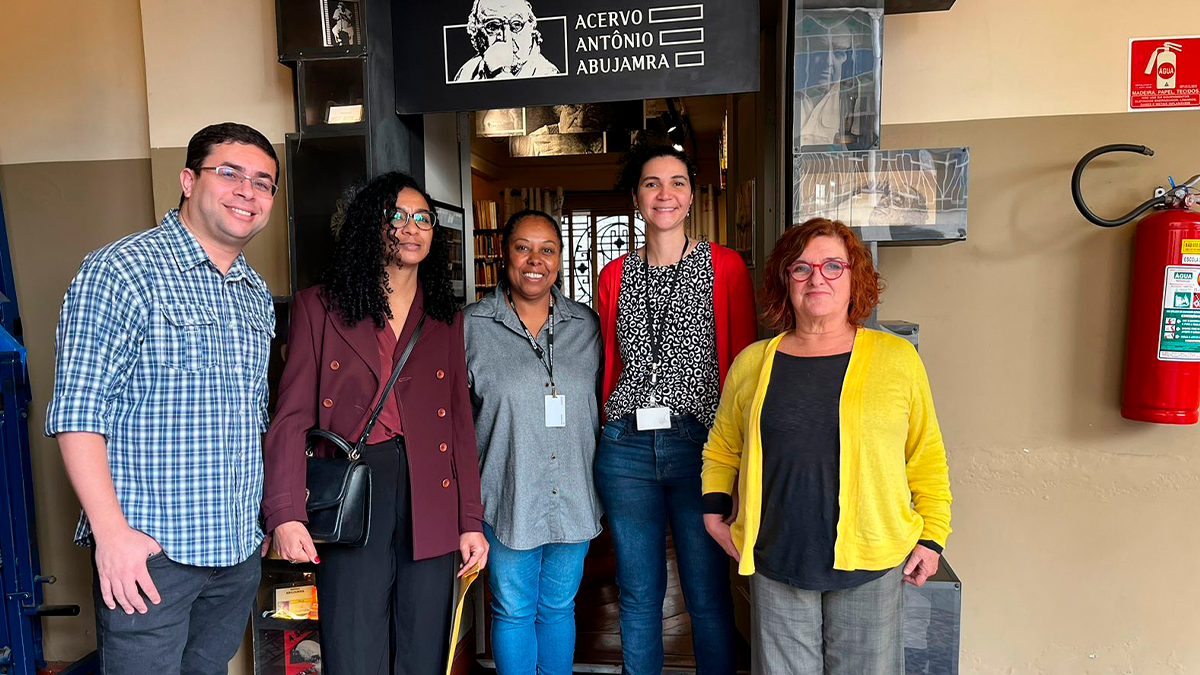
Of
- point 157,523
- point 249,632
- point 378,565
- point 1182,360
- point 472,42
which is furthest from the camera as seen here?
point 249,632

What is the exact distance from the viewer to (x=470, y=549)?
6.54 feet

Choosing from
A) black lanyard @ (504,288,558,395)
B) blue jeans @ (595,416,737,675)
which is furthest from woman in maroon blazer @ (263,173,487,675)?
blue jeans @ (595,416,737,675)

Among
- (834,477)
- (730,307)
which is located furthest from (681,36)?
(834,477)

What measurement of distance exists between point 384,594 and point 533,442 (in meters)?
0.56

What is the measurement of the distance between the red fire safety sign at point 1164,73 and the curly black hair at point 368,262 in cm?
227

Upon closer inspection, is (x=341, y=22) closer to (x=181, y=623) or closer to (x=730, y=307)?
(x=730, y=307)

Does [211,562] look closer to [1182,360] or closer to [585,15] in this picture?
[585,15]

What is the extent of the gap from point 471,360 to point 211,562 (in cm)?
84

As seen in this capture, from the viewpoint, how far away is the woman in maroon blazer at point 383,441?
182 cm

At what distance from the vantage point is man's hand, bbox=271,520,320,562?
1.74 metres

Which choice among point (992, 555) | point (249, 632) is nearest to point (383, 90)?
point (249, 632)

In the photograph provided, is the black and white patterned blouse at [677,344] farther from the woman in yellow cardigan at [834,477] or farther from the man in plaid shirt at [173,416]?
the man in plaid shirt at [173,416]

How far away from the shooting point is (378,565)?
72.9 inches

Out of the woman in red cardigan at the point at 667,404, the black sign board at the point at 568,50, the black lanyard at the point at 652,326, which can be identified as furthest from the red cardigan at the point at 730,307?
the black sign board at the point at 568,50
